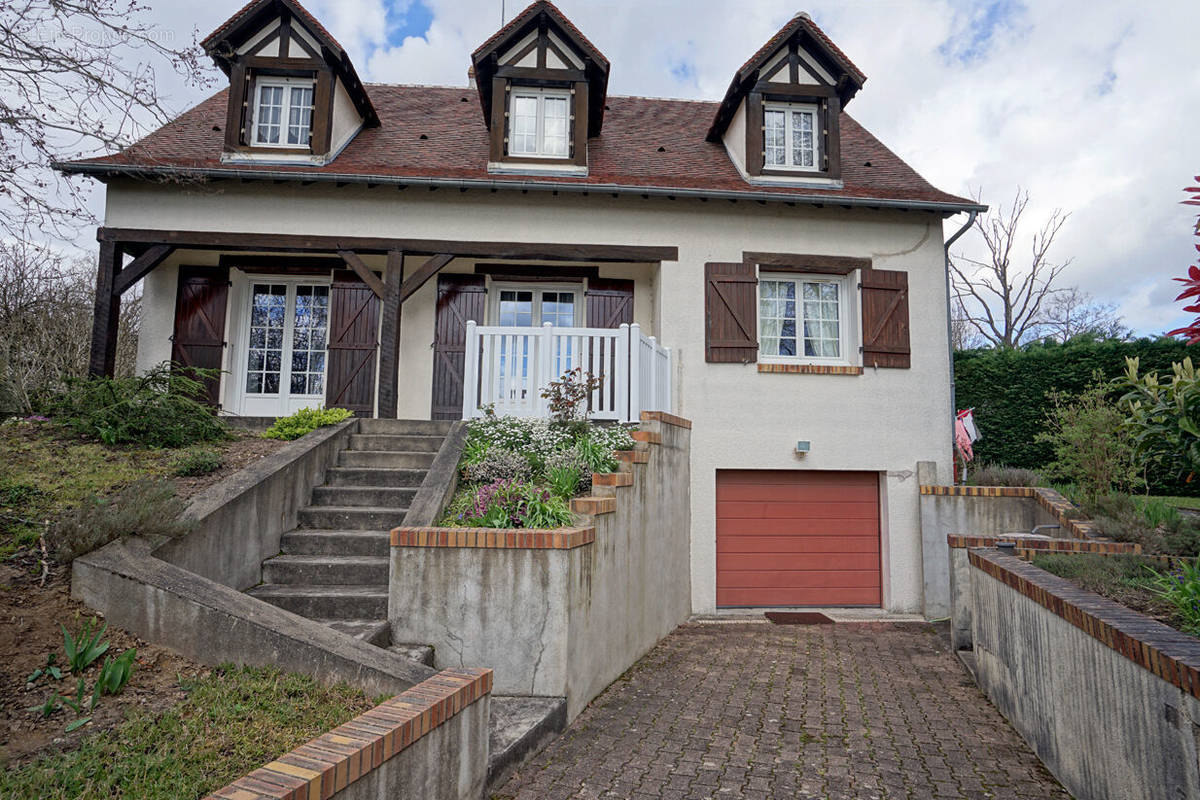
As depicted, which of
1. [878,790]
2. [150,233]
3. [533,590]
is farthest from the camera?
[150,233]

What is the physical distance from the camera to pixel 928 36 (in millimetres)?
8578

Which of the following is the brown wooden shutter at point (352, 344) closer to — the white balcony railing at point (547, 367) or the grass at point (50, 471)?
the white balcony railing at point (547, 367)

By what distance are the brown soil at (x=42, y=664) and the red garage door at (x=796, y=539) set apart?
20.7ft

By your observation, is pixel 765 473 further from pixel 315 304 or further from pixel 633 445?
pixel 315 304

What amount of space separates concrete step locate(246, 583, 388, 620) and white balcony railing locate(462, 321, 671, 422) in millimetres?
2575

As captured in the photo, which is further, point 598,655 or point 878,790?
point 598,655

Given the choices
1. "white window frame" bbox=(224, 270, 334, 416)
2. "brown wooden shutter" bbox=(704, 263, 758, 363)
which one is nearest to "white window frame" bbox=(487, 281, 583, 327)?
"brown wooden shutter" bbox=(704, 263, 758, 363)

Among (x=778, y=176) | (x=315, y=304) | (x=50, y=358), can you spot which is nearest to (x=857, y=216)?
(x=778, y=176)

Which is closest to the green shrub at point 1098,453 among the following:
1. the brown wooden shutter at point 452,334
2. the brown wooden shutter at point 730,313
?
the brown wooden shutter at point 730,313

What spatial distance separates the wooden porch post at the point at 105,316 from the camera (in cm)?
816

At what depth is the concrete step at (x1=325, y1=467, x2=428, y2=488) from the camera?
6.18 m

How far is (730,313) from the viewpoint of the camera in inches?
343

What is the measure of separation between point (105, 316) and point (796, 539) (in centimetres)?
909

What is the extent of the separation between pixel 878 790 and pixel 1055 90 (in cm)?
1308
